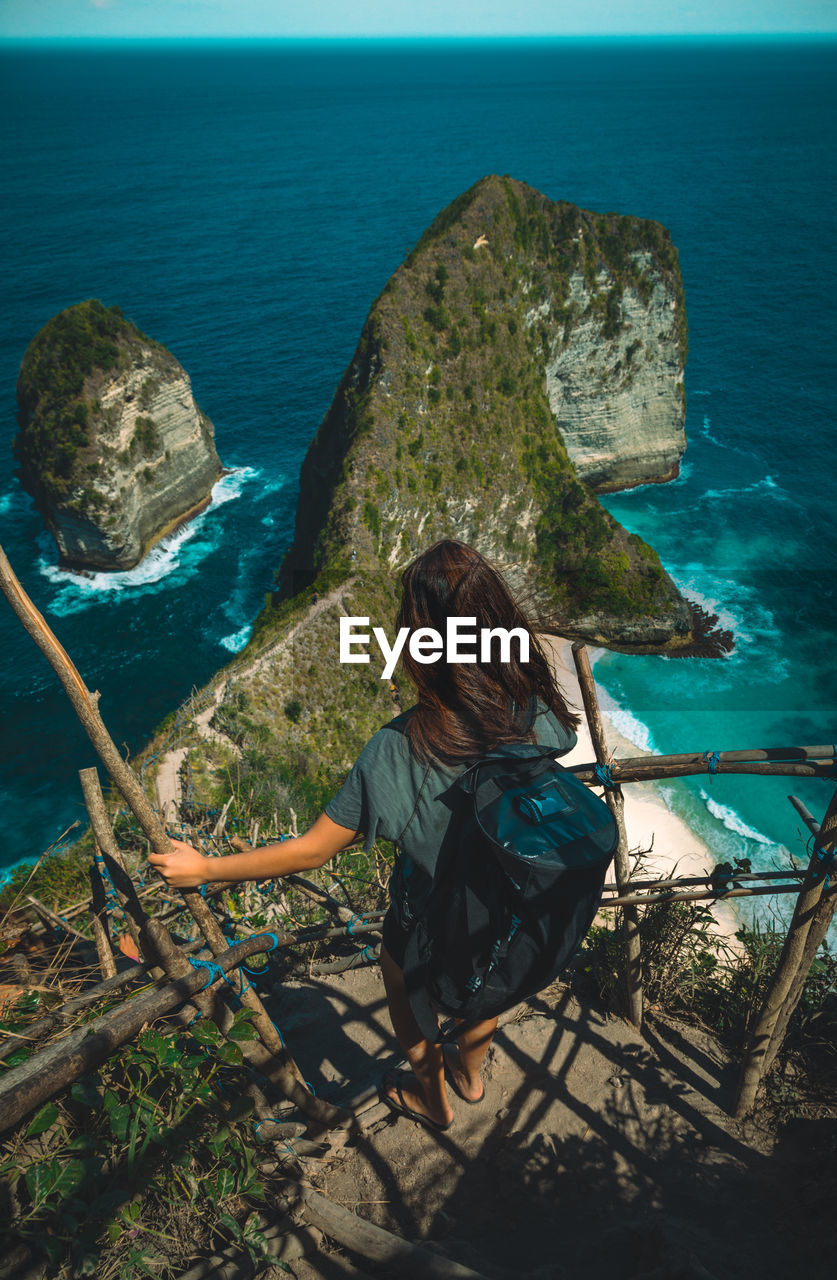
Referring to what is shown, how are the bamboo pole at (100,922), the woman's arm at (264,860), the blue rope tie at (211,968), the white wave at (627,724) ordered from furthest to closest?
the white wave at (627,724)
the bamboo pole at (100,922)
the blue rope tie at (211,968)
the woman's arm at (264,860)

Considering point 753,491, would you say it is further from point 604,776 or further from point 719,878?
point 604,776

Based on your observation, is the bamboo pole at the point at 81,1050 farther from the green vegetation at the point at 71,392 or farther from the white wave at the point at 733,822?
the green vegetation at the point at 71,392

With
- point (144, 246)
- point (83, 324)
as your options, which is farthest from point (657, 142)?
point (83, 324)

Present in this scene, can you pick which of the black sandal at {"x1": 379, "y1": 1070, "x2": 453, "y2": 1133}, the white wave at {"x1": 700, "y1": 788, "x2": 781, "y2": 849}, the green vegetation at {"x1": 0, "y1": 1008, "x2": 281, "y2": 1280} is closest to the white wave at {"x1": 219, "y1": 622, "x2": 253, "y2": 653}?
the white wave at {"x1": 700, "y1": 788, "x2": 781, "y2": 849}

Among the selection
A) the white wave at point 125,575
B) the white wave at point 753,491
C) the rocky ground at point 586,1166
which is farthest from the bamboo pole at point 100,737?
the white wave at point 753,491

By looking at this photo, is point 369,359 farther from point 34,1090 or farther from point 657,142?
point 657,142

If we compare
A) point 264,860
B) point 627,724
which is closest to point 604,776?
point 264,860

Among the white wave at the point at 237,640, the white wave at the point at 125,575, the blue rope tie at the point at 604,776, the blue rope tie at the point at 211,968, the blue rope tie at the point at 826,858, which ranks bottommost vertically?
the white wave at the point at 237,640
